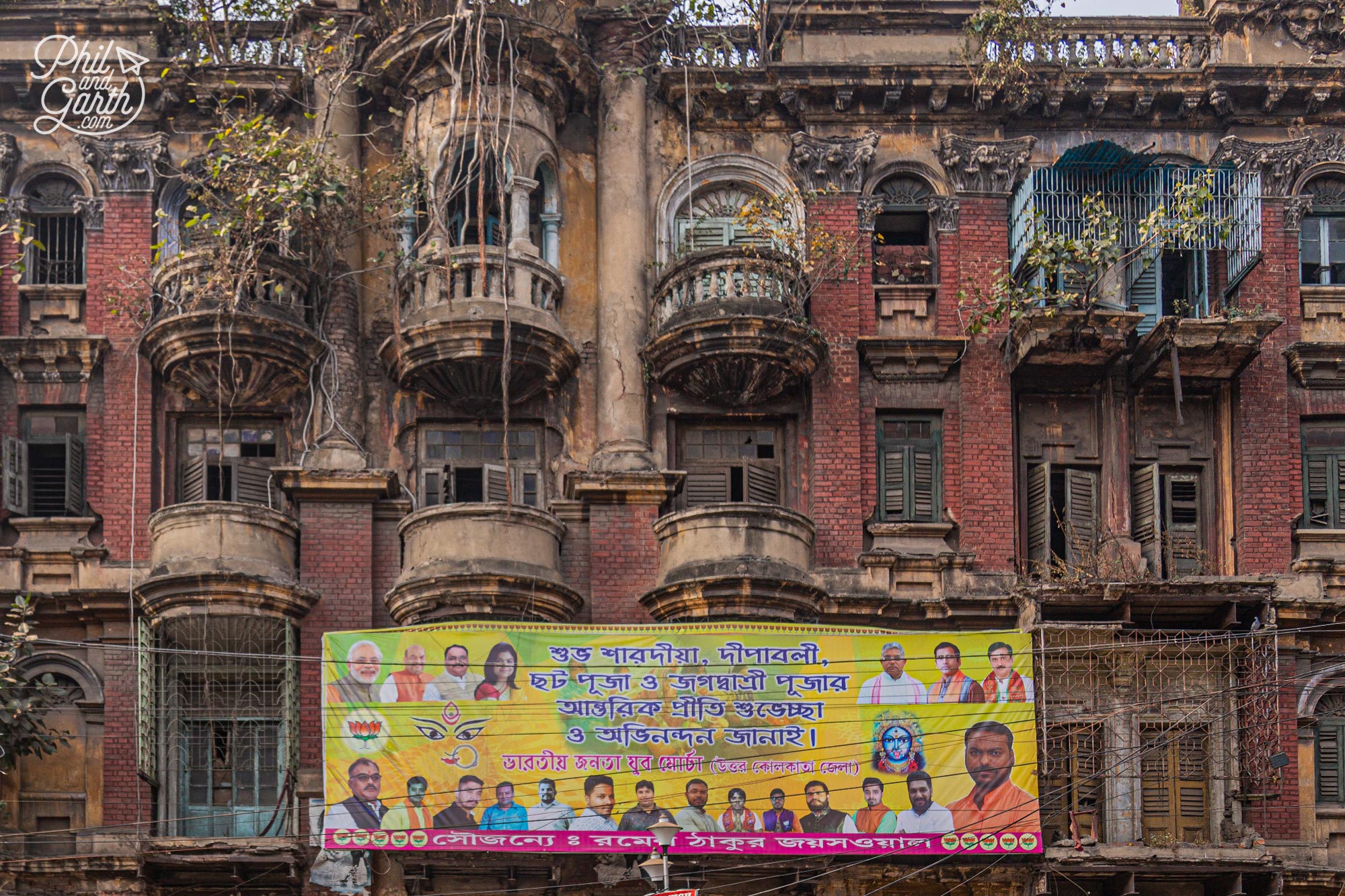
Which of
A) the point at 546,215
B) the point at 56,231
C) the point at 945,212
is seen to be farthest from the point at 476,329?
the point at 945,212

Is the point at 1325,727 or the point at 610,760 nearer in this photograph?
the point at 610,760

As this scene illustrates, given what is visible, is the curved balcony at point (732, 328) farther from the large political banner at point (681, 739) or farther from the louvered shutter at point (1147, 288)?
the louvered shutter at point (1147, 288)

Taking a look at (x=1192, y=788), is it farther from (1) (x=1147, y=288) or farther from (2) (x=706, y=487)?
(2) (x=706, y=487)

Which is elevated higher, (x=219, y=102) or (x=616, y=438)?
(x=219, y=102)

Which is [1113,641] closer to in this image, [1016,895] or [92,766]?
[1016,895]

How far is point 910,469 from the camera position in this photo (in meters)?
28.8

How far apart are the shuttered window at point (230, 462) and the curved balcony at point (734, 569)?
17.4 feet

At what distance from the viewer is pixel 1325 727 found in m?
27.6

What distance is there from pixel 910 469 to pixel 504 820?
24.1 feet

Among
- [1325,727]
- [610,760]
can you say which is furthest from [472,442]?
[1325,727]

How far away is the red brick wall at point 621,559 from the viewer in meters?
27.6

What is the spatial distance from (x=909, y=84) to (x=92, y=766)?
544 inches

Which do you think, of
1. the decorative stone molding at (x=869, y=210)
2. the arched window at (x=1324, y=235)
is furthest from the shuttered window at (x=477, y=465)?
the arched window at (x=1324, y=235)

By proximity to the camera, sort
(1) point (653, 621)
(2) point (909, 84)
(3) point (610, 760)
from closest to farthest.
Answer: (3) point (610, 760) → (1) point (653, 621) → (2) point (909, 84)
